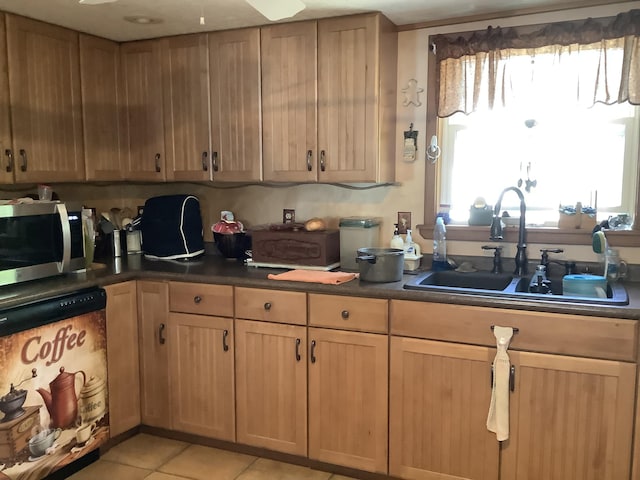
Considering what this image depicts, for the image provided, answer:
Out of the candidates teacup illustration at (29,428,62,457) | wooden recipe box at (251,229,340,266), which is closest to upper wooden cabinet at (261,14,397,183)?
wooden recipe box at (251,229,340,266)

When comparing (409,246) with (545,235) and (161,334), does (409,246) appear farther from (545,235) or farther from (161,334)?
(161,334)

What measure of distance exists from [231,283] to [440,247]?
106 centimetres

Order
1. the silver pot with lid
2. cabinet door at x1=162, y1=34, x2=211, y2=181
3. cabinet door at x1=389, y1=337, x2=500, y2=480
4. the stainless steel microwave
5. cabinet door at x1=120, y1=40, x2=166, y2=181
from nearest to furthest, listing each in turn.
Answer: cabinet door at x1=389, y1=337, x2=500, y2=480 < the stainless steel microwave < the silver pot with lid < cabinet door at x1=162, y1=34, x2=211, y2=181 < cabinet door at x1=120, y1=40, x2=166, y2=181

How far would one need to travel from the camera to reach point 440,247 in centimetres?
296

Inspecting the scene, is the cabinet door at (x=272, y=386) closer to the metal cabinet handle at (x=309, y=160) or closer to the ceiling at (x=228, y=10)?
the metal cabinet handle at (x=309, y=160)

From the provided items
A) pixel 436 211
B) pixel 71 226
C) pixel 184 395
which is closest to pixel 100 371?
pixel 184 395

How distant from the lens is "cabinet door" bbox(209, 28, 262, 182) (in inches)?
119

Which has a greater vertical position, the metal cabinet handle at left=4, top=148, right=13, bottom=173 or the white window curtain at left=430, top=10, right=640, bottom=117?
the white window curtain at left=430, top=10, right=640, bottom=117

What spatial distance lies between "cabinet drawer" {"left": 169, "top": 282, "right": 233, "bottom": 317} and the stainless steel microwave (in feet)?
1.60

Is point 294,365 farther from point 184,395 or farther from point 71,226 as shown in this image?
point 71,226

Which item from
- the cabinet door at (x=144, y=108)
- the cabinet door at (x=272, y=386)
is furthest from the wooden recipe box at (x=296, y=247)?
the cabinet door at (x=144, y=108)

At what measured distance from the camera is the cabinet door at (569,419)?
2154mm

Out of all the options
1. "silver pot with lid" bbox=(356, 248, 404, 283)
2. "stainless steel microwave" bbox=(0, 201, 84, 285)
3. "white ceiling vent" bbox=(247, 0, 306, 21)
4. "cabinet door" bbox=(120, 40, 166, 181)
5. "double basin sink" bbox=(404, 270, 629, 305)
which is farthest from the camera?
"cabinet door" bbox=(120, 40, 166, 181)

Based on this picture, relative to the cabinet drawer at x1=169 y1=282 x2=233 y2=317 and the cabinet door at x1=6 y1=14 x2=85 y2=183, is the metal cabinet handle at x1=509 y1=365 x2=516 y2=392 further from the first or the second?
the cabinet door at x1=6 y1=14 x2=85 y2=183
